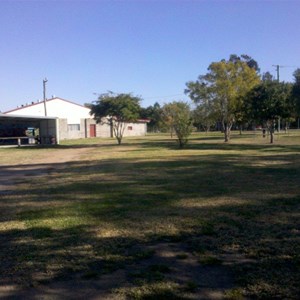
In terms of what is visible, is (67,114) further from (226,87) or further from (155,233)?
(155,233)

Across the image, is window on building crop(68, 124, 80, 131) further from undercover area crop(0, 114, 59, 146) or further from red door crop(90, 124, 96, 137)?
undercover area crop(0, 114, 59, 146)

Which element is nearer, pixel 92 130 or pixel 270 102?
pixel 270 102

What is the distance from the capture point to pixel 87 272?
4.48 m

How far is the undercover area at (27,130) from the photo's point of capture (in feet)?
142

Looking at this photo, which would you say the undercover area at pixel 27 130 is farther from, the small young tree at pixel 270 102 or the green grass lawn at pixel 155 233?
the green grass lawn at pixel 155 233

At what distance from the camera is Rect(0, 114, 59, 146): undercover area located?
142ft

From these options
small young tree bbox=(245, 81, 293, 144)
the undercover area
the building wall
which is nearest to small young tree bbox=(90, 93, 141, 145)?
the undercover area

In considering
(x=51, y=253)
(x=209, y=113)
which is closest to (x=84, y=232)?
(x=51, y=253)

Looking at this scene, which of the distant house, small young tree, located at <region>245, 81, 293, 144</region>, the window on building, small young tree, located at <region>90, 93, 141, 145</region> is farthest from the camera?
the window on building

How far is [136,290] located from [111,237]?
1908mm

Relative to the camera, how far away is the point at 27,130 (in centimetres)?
5466

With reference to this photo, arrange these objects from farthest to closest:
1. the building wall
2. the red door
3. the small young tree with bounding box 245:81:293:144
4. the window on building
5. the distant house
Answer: the building wall → the red door → the window on building → the distant house → the small young tree with bounding box 245:81:293:144

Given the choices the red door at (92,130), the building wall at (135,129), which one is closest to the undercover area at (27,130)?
the red door at (92,130)

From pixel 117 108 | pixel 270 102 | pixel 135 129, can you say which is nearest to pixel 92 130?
pixel 135 129
